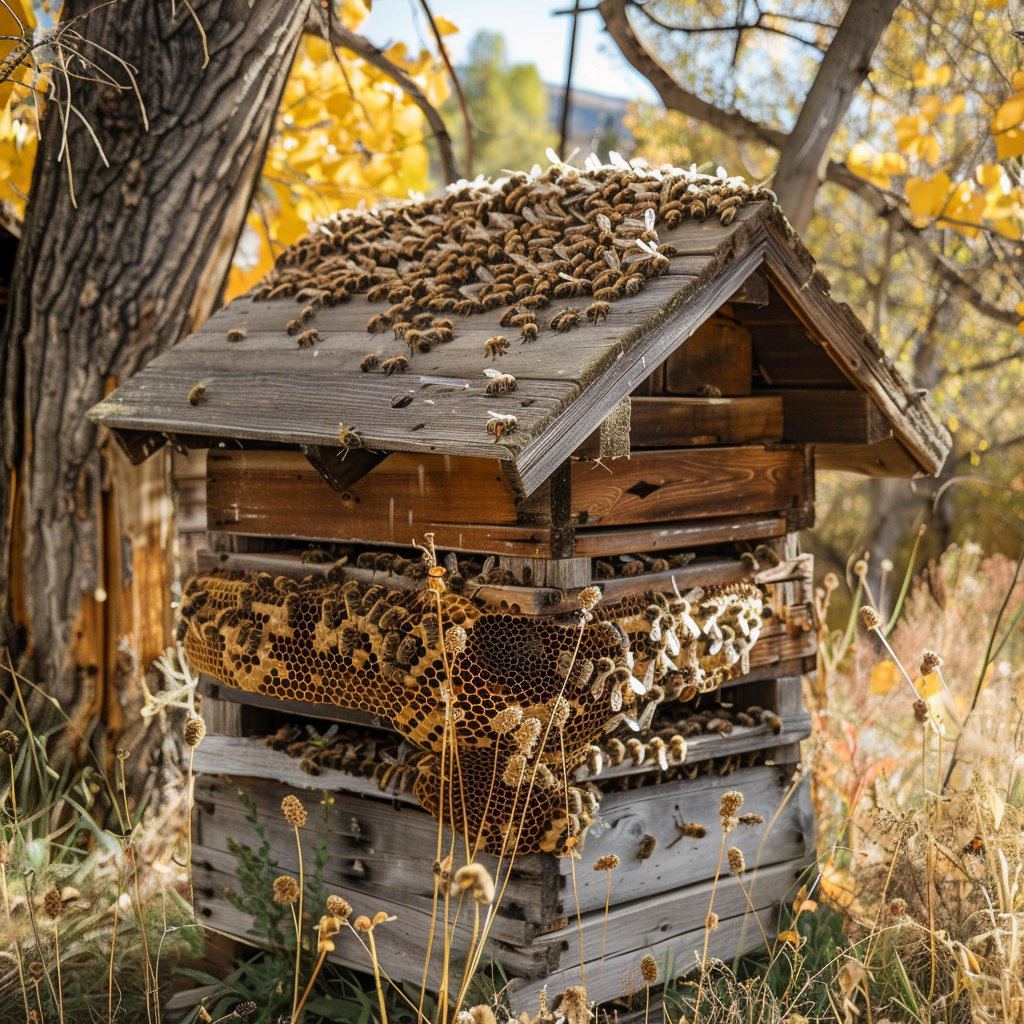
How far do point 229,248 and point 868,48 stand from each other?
2.87m

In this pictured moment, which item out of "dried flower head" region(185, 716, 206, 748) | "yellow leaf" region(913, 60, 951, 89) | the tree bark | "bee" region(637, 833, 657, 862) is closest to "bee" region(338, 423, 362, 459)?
"dried flower head" region(185, 716, 206, 748)

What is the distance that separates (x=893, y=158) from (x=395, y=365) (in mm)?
3630

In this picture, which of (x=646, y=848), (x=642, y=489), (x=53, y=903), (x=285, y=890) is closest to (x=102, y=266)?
(x=642, y=489)

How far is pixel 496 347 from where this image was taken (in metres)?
2.61

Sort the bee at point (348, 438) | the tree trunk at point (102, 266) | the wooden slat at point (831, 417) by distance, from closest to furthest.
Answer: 1. the bee at point (348, 438)
2. the wooden slat at point (831, 417)
3. the tree trunk at point (102, 266)

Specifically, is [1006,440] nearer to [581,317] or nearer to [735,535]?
[735,535]

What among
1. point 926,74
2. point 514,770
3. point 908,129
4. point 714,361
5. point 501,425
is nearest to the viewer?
point 501,425

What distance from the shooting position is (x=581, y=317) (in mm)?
2598

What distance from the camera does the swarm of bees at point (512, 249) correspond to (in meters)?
2.74

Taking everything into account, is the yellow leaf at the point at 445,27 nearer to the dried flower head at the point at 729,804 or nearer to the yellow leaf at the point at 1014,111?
the yellow leaf at the point at 1014,111

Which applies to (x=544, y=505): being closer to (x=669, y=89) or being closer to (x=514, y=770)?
(x=514, y=770)

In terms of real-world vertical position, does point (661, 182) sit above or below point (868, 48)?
below

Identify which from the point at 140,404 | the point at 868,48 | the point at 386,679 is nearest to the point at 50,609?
the point at 140,404

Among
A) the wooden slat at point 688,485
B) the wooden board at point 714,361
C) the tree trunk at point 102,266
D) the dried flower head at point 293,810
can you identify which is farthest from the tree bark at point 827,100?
the dried flower head at point 293,810
